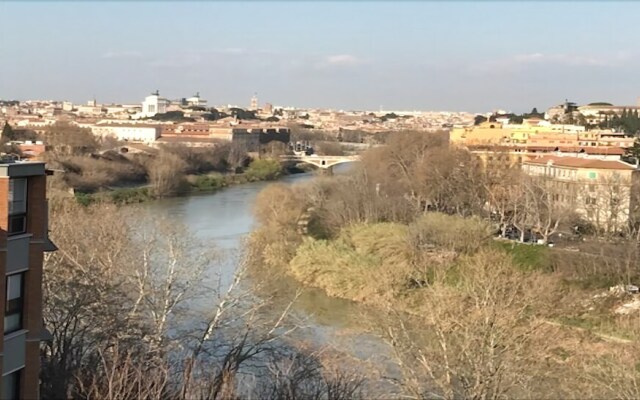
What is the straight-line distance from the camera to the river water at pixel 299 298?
845cm

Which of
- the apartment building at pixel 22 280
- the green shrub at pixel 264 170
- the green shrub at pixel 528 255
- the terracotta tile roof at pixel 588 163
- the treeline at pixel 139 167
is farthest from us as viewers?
the green shrub at pixel 264 170

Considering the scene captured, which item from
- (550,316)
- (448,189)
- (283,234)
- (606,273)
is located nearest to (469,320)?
(550,316)

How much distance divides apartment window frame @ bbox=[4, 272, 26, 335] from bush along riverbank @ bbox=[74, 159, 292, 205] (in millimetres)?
13231

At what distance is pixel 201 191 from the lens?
87.7 ft

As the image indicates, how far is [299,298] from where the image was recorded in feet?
38.8

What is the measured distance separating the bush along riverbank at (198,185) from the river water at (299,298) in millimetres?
633

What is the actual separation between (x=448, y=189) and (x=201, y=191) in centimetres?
1135

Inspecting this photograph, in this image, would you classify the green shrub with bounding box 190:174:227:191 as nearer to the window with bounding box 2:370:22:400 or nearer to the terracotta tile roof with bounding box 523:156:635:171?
the terracotta tile roof with bounding box 523:156:635:171

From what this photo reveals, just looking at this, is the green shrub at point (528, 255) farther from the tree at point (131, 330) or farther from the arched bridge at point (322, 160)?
the arched bridge at point (322, 160)

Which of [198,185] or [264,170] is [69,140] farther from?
[264,170]

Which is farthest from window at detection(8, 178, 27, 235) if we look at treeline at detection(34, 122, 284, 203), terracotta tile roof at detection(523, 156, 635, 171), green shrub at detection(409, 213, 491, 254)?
terracotta tile roof at detection(523, 156, 635, 171)

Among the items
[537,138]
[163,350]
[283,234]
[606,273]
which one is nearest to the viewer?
[163,350]

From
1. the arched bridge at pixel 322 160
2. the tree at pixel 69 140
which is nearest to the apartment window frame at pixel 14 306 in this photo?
the tree at pixel 69 140

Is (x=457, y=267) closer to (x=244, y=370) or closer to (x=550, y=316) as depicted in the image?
(x=550, y=316)
